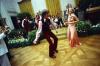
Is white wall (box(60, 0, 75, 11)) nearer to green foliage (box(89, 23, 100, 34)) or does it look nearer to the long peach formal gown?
the long peach formal gown

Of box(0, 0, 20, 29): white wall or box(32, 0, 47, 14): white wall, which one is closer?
box(32, 0, 47, 14): white wall

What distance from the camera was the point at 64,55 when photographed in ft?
14.4

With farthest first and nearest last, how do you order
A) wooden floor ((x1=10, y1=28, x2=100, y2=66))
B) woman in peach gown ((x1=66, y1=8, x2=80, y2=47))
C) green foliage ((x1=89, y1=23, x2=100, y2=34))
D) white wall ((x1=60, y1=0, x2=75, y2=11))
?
green foliage ((x1=89, y1=23, x2=100, y2=34))
white wall ((x1=60, y1=0, x2=75, y2=11))
woman in peach gown ((x1=66, y1=8, x2=80, y2=47))
wooden floor ((x1=10, y1=28, x2=100, y2=66))

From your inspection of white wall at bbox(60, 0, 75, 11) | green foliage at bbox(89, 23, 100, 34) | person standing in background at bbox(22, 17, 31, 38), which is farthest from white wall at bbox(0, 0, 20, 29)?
green foliage at bbox(89, 23, 100, 34)

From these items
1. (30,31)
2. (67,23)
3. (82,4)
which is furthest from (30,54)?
(82,4)

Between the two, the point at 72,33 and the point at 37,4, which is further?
the point at 37,4

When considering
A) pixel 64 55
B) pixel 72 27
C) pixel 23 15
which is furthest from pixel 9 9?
pixel 64 55

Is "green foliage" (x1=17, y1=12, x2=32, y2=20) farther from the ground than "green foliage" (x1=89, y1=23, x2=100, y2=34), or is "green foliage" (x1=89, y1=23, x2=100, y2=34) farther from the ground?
"green foliage" (x1=17, y1=12, x2=32, y2=20)

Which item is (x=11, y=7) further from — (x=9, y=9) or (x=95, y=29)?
(x=95, y=29)

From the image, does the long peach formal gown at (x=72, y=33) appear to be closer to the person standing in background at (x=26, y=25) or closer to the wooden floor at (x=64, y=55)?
the wooden floor at (x=64, y=55)

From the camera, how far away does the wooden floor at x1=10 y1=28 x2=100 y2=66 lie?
151 inches

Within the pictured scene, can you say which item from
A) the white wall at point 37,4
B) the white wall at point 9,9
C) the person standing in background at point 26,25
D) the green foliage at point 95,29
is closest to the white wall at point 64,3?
the white wall at point 37,4

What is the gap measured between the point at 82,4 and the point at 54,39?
63.0 inches

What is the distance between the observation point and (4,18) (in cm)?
500
